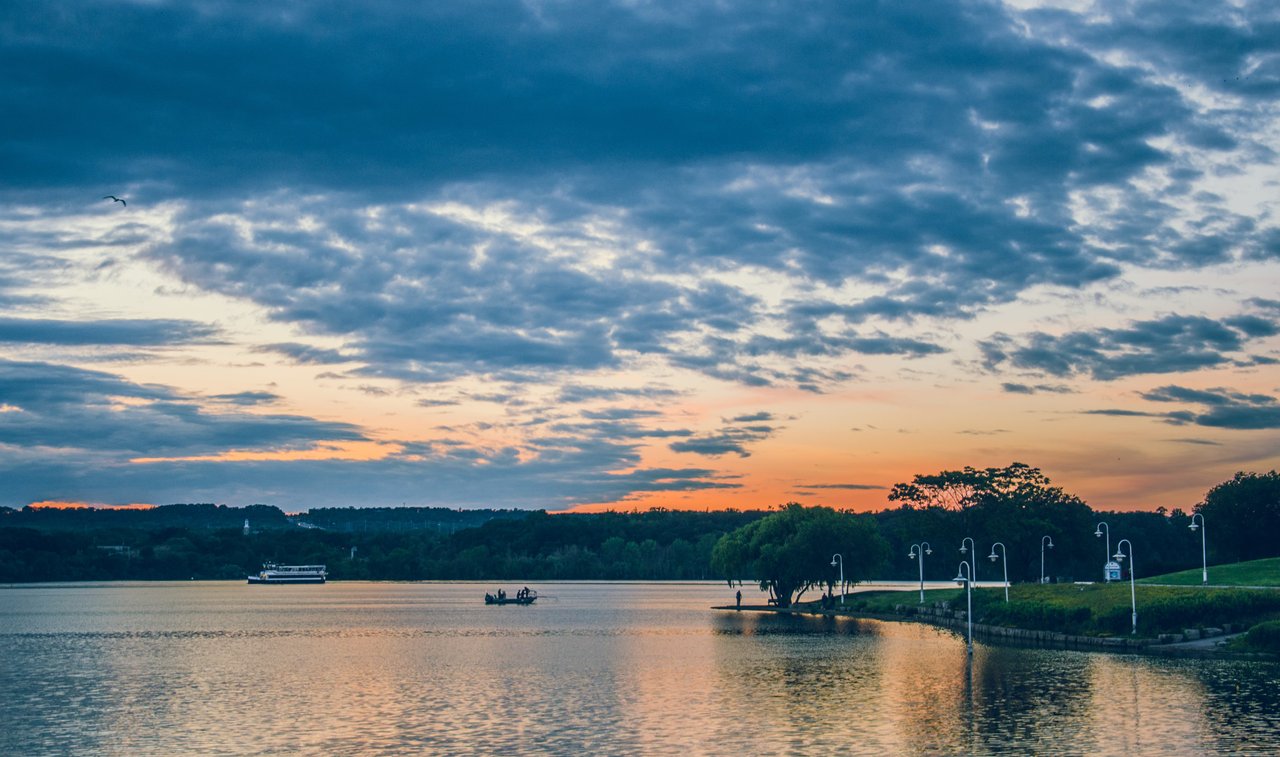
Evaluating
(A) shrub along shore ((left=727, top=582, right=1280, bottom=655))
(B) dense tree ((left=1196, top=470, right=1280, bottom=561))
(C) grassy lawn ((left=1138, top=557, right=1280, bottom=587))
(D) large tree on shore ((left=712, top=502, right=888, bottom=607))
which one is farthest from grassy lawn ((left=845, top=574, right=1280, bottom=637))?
(B) dense tree ((left=1196, top=470, right=1280, bottom=561))

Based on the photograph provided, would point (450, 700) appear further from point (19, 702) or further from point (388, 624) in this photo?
point (388, 624)

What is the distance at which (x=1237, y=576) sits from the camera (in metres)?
113

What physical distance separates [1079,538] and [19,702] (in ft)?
438

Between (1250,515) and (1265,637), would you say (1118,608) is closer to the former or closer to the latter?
(1265,637)

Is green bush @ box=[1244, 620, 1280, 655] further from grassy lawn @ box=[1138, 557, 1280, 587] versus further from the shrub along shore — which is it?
grassy lawn @ box=[1138, 557, 1280, 587]

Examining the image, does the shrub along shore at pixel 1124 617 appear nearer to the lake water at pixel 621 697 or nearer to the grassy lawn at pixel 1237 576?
the grassy lawn at pixel 1237 576

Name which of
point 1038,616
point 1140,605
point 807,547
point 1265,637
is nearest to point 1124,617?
point 1140,605

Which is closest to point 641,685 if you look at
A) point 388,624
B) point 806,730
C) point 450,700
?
point 450,700

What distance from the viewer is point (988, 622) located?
118 meters

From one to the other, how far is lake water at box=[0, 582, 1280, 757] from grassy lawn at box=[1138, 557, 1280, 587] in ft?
75.1

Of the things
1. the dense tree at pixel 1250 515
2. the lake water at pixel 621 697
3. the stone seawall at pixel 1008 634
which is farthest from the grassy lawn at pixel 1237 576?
the dense tree at pixel 1250 515

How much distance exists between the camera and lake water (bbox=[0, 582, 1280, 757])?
5206cm

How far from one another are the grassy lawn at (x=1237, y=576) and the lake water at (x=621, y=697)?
22899 millimetres

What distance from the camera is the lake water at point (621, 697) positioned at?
52.1 metres
